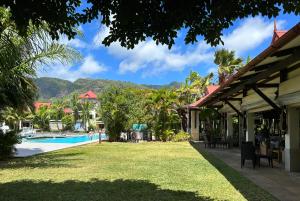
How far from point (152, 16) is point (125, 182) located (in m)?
5.86

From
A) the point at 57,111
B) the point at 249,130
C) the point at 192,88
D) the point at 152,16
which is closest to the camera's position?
the point at 152,16

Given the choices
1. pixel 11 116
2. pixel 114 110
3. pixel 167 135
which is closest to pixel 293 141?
pixel 167 135

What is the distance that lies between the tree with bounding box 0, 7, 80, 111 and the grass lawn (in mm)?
3087

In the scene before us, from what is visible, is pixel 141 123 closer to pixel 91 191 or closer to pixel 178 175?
pixel 178 175

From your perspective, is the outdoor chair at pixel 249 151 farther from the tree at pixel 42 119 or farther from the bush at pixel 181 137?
the tree at pixel 42 119

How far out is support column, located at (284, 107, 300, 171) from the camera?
38.1 ft

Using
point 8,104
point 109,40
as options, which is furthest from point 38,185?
point 8,104

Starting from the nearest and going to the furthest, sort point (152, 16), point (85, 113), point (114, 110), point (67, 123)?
1. point (152, 16)
2. point (114, 110)
3. point (67, 123)
4. point (85, 113)

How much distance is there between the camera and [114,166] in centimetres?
1328

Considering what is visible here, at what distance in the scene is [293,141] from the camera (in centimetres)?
1171

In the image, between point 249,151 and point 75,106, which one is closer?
point 249,151

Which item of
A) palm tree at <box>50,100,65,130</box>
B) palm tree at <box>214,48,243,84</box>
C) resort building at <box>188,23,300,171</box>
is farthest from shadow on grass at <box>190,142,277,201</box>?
palm tree at <box>50,100,65,130</box>

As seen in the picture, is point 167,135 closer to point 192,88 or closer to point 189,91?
point 189,91

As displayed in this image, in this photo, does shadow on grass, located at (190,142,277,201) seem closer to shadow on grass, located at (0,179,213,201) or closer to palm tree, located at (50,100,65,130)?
shadow on grass, located at (0,179,213,201)
